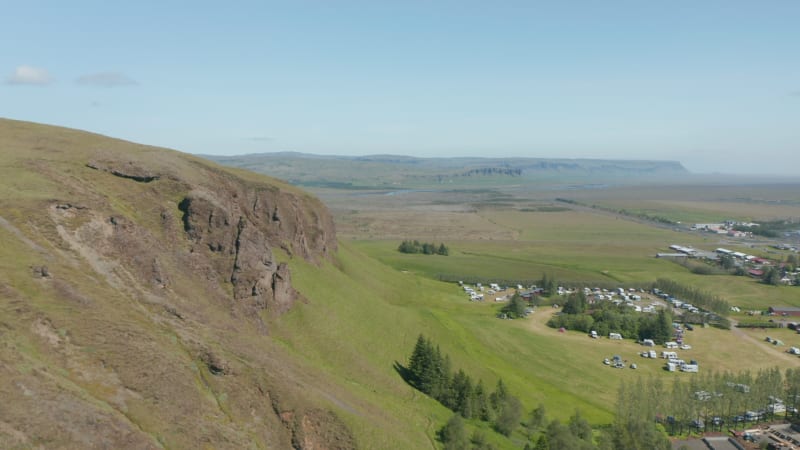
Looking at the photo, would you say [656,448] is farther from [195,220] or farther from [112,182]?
[112,182]

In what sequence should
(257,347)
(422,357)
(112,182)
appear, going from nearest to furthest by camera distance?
(257,347)
(112,182)
(422,357)

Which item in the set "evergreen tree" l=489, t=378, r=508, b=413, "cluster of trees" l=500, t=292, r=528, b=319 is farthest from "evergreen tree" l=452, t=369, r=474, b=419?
"cluster of trees" l=500, t=292, r=528, b=319

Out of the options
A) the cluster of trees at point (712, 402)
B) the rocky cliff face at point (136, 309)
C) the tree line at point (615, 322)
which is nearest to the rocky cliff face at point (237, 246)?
the rocky cliff face at point (136, 309)

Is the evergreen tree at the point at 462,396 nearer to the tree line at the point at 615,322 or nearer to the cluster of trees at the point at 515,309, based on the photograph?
the tree line at the point at 615,322

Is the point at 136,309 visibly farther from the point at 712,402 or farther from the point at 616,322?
the point at 616,322

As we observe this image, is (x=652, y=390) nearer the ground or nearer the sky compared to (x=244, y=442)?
nearer the ground

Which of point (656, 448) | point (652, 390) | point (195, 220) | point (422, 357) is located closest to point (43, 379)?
point (195, 220)
